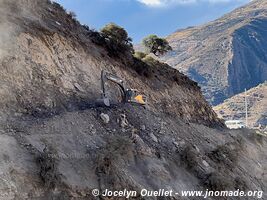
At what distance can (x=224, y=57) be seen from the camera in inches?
6599

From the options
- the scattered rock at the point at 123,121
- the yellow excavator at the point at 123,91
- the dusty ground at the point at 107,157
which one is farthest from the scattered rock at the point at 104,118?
the yellow excavator at the point at 123,91

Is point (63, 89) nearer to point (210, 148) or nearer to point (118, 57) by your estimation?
point (118, 57)

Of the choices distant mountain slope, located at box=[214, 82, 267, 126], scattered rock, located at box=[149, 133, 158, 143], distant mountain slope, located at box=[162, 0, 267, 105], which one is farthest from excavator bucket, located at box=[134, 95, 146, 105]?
distant mountain slope, located at box=[162, 0, 267, 105]

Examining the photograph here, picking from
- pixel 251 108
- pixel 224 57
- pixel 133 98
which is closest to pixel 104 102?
pixel 133 98

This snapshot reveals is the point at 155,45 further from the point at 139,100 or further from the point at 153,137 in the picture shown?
the point at 153,137

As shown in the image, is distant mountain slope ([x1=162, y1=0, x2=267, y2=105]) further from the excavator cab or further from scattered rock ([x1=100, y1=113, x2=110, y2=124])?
scattered rock ([x1=100, y1=113, x2=110, y2=124])

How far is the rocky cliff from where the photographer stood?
1330 centimetres

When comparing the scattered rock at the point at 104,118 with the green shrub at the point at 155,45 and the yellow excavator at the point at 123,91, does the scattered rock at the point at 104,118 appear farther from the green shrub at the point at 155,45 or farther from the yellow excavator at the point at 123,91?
the green shrub at the point at 155,45

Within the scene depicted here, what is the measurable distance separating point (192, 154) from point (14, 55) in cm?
868

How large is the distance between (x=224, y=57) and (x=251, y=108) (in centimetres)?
3812

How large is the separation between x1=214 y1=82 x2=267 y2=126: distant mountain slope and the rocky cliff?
10054 cm

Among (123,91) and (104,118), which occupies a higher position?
(123,91)

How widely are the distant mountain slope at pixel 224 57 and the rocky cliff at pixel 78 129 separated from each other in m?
133

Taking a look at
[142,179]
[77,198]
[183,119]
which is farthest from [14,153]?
[183,119]
